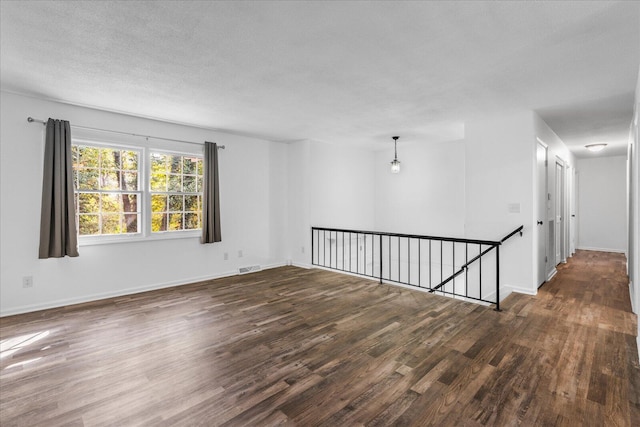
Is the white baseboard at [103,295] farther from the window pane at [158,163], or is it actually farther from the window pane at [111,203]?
the window pane at [158,163]

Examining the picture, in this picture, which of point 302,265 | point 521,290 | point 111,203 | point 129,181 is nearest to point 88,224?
point 111,203

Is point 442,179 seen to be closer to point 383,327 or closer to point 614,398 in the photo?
point 383,327

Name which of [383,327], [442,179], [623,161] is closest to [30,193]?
[383,327]

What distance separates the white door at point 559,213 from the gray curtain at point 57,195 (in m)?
7.48

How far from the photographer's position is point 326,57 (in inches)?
108

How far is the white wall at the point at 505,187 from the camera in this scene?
14.3 ft

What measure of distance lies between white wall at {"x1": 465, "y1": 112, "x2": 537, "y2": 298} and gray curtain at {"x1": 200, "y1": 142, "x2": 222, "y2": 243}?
403 centimetres

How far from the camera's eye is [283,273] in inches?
229

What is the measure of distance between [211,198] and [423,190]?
4.49 m

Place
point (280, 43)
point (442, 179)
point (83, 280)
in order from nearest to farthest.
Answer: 1. point (280, 43)
2. point (83, 280)
3. point (442, 179)

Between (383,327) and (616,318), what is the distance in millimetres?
2564

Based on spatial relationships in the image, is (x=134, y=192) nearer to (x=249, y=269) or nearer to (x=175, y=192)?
(x=175, y=192)

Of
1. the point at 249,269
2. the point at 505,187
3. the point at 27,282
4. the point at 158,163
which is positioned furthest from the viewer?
the point at 249,269

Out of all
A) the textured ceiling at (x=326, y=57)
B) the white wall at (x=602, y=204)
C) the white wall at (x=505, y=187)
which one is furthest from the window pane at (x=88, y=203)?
the white wall at (x=602, y=204)
